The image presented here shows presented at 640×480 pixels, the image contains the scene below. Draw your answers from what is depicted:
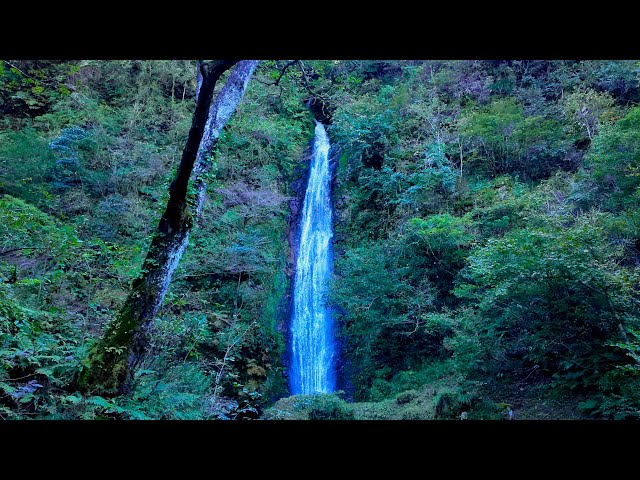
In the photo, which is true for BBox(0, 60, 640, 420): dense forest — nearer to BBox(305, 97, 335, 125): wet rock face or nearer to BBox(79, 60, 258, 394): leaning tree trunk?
BBox(79, 60, 258, 394): leaning tree trunk

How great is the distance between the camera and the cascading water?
41.3ft

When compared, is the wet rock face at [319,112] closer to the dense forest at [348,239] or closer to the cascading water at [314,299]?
the dense forest at [348,239]

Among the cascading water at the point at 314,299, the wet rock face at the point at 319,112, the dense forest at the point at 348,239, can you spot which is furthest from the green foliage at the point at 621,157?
the wet rock face at the point at 319,112

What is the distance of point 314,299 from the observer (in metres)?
13.6

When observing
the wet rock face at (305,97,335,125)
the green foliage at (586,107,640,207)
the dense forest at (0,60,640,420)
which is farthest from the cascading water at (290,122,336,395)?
the green foliage at (586,107,640,207)

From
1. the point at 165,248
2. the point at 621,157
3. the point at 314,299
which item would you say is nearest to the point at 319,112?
the point at 314,299

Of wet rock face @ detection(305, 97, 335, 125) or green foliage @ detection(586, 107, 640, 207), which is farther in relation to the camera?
wet rock face @ detection(305, 97, 335, 125)

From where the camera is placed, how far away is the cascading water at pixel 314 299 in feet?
41.3

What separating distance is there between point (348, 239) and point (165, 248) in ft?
35.9

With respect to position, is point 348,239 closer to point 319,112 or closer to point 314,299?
point 314,299

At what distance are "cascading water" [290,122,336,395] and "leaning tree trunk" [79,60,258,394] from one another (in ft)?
27.9
